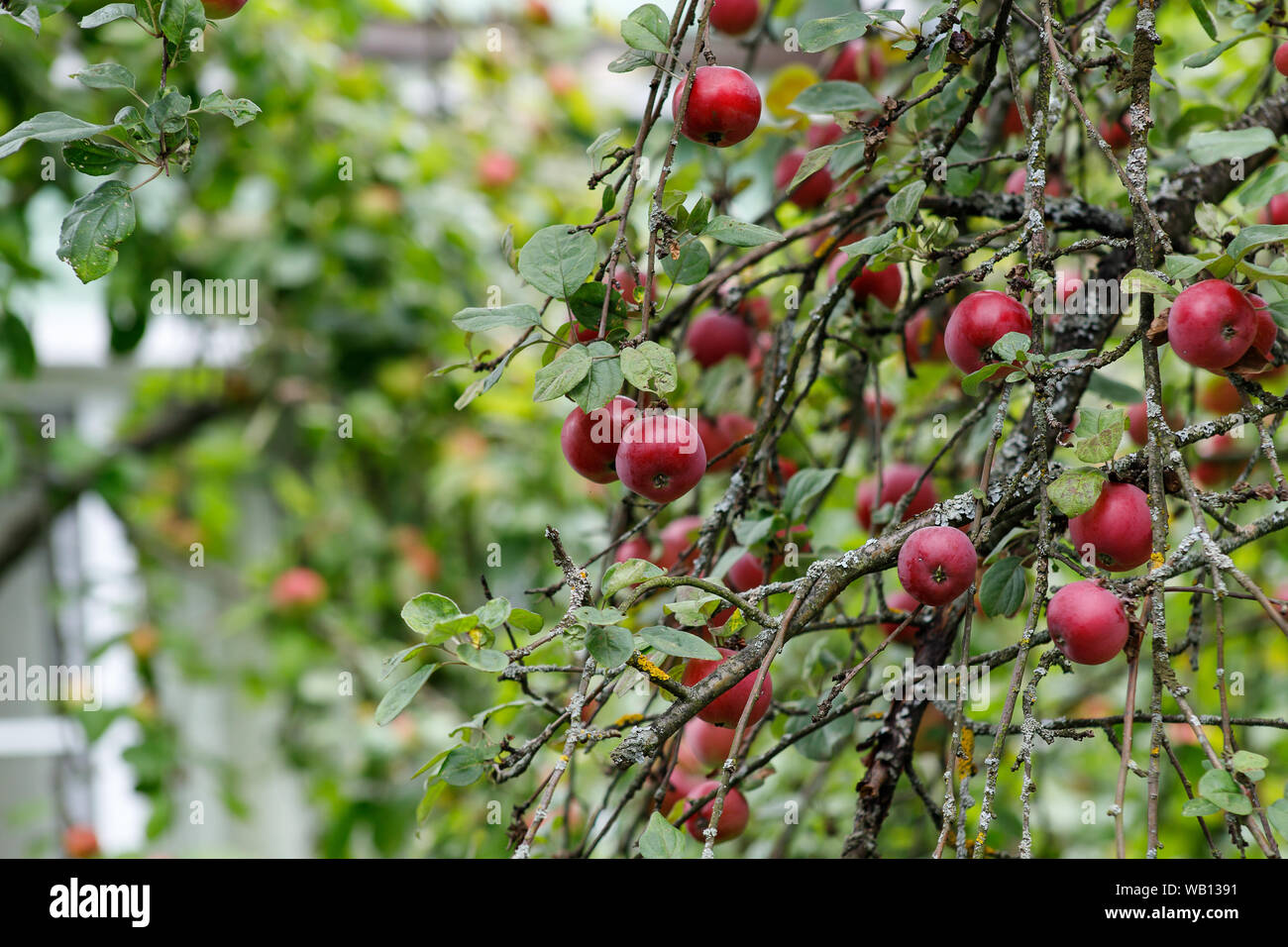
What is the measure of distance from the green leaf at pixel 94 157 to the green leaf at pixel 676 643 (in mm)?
429

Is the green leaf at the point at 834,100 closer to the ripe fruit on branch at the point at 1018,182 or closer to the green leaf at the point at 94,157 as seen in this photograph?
the ripe fruit on branch at the point at 1018,182

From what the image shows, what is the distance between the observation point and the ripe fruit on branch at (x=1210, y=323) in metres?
0.61

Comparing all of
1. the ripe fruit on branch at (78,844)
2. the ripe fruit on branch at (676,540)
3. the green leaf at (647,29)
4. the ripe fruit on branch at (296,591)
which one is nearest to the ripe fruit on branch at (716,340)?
the ripe fruit on branch at (676,540)

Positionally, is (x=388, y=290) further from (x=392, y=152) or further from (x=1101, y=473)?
(x=1101, y=473)

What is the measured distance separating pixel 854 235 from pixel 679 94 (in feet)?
1.00

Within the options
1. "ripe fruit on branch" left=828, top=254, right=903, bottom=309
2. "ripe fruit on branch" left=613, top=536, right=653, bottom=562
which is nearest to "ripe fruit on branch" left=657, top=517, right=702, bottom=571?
"ripe fruit on branch" left=613, top=536, right=653, bottom=562

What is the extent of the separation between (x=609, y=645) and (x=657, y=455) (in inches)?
5.4

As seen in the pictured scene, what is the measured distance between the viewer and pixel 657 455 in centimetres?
67

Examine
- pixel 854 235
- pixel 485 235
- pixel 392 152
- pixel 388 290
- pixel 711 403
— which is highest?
pixel 392 152

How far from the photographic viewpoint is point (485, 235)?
2658 mm

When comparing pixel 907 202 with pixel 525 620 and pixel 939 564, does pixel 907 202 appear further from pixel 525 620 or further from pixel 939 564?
pixel 525 620

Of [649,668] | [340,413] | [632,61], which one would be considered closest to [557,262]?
[632,61]
